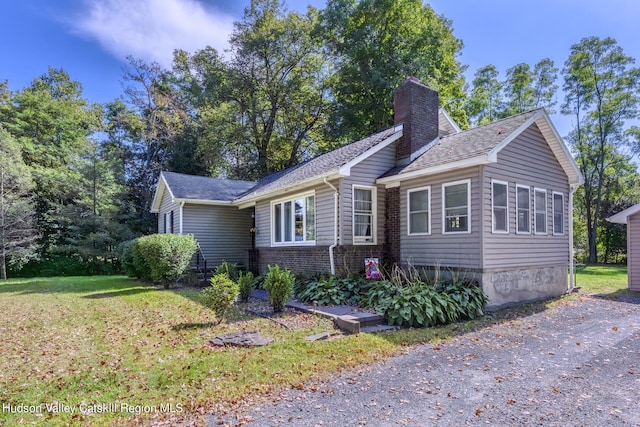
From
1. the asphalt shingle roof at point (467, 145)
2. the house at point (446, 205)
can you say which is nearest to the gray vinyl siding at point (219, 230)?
the house at point (446, 205)

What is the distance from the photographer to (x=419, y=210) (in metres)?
10.2

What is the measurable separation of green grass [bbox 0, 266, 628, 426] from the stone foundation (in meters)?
0.42

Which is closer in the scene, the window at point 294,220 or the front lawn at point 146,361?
the front lawn at point 146,361

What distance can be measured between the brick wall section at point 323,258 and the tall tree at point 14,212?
47.7 feet

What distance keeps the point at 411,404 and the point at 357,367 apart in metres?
1.21

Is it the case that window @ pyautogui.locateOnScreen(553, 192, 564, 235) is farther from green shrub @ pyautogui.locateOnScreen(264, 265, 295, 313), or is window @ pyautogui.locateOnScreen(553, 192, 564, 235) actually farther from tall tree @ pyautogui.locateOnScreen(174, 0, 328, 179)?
tall tree @ pyautogui.locateOnScreen(174, 0, 328, 179)

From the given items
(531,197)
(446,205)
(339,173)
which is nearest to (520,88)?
(531,197)

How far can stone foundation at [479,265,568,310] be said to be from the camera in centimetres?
877

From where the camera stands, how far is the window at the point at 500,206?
29.5 feet

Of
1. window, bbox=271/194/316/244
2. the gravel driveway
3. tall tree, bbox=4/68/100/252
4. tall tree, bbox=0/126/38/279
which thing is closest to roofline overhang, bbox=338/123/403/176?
window, bbox=271/194/316/244

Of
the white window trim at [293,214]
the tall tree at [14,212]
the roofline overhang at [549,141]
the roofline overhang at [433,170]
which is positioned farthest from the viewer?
the tall tree at [14,212]

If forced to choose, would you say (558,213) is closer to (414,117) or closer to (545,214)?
(545,214)

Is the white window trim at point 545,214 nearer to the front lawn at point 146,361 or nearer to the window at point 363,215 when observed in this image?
the window at point 363,215

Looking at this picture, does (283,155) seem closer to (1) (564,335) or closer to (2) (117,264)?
(2) (117,264)
